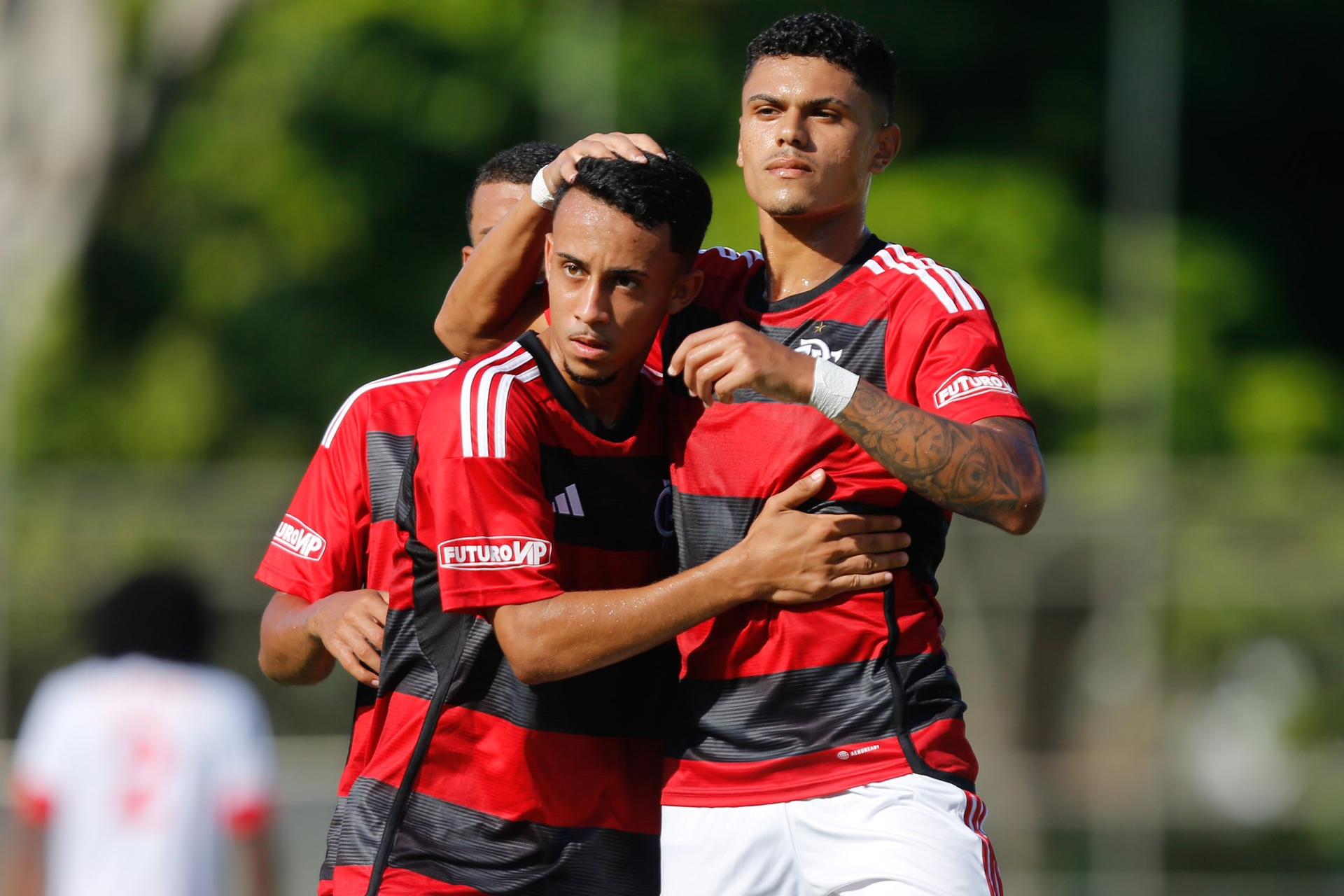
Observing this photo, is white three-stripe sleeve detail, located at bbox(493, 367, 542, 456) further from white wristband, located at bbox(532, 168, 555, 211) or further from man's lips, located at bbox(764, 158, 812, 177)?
man's lips, located at bbox(764, 158, 812, 177)

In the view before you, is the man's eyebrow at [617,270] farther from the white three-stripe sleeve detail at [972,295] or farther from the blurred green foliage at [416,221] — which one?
the blurred green foliage at [416,221]

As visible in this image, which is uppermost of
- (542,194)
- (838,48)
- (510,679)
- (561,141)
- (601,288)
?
(561,141)

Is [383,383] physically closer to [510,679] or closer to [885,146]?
[510,679]

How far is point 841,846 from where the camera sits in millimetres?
3707

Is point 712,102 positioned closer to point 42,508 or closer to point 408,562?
point 42,508

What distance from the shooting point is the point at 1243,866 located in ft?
42.8

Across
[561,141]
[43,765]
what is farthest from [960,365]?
[561,141]

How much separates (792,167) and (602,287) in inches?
19.6

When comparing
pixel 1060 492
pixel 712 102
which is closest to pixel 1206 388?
pixel 1060 492

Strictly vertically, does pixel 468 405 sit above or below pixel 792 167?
below

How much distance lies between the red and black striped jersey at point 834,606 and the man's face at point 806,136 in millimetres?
192

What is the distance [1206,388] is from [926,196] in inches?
113

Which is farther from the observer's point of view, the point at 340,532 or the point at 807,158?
the point at 340,532

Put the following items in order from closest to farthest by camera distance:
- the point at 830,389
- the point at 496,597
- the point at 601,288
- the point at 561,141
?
the point at 830,389, the point at 496,597, the point at 601,288, the point at 561,141
